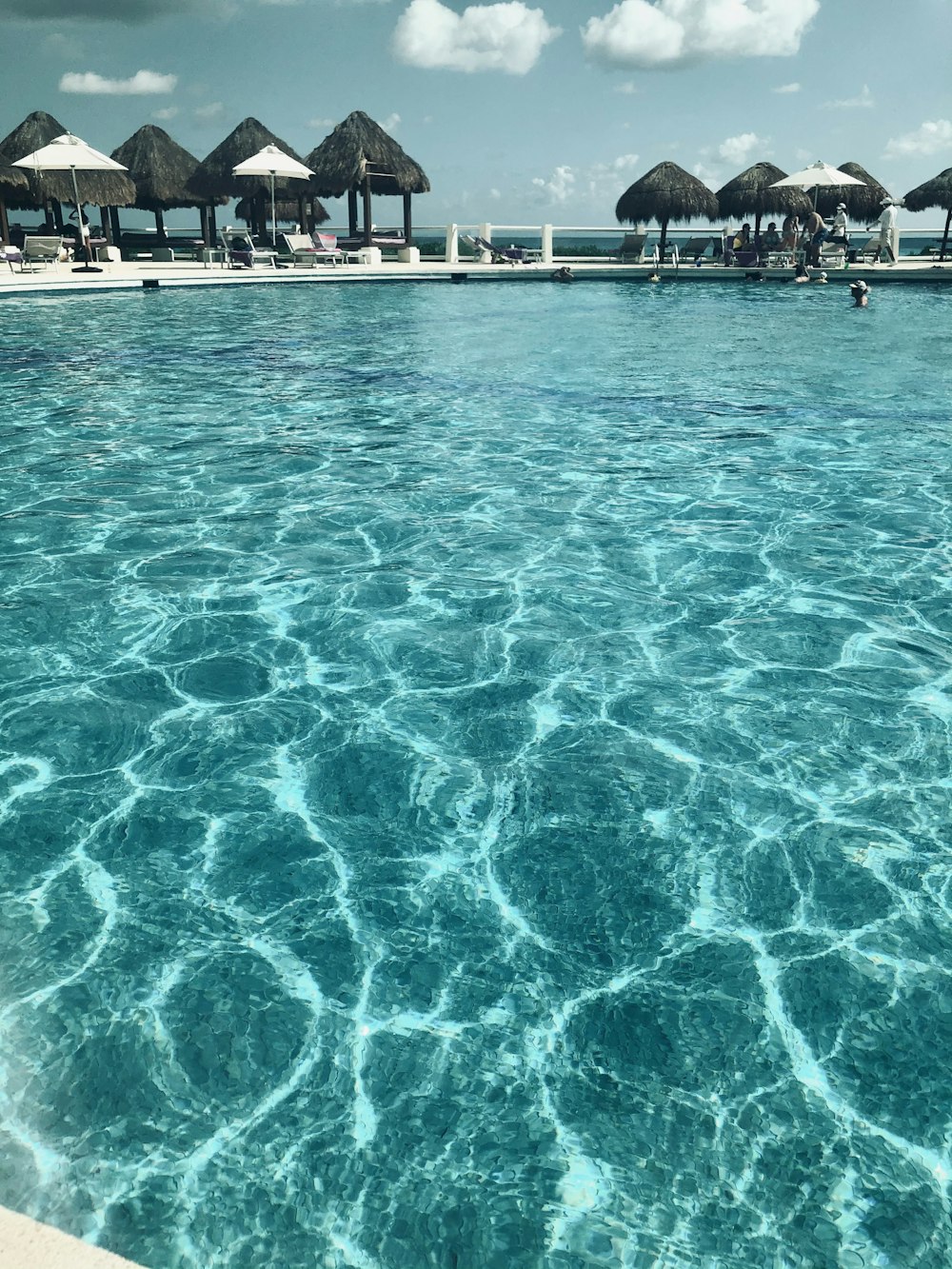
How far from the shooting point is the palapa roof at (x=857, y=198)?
31609mm

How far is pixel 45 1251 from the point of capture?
75.8 inches

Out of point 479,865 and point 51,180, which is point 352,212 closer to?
point 51,180

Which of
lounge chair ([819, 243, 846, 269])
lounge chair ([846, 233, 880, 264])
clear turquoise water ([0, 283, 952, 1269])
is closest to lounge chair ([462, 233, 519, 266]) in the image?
lounge chair ([819, 243, 846, 269])

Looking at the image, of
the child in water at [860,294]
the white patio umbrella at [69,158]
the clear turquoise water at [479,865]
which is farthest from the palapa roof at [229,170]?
the clear turquoise water at [479,865]

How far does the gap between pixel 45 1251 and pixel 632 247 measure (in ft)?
113

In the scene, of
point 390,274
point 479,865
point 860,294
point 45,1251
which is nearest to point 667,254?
point 390,274

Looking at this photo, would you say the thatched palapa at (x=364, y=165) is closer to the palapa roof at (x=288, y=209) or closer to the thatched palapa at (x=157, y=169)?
the palapa roof at (x=288, y=209)

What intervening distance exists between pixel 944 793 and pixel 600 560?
10.7ft

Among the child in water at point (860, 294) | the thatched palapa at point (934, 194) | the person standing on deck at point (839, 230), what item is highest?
the thatched palapa at point (934, 194)

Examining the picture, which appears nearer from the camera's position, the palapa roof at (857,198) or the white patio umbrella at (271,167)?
the white patio umbrella at (271,167)

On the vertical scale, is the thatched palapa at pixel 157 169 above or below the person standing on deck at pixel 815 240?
Answer: above

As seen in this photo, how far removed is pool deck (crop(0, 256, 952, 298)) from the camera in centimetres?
2167

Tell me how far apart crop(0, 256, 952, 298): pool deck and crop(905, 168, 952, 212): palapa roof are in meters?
1.73

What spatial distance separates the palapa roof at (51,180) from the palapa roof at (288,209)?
560cm
